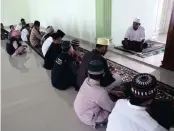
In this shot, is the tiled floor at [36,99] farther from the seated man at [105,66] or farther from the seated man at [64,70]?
the seated man at [105,66]

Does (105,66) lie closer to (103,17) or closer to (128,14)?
(103,17)

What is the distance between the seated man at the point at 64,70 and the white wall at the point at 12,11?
5611mm

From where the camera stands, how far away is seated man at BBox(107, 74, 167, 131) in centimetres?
119

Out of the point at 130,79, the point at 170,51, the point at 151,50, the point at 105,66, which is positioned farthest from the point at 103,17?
the point at 105,66

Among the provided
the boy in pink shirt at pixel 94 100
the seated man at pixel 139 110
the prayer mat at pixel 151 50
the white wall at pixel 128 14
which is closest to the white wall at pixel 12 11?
the white wall at pixel 128 14

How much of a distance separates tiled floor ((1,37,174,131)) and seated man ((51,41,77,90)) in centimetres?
11

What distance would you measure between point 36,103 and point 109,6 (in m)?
2.64

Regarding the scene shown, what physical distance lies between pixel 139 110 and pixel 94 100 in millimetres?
621

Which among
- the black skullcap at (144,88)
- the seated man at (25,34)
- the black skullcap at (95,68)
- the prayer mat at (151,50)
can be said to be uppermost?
the black skullcap at (144,88)

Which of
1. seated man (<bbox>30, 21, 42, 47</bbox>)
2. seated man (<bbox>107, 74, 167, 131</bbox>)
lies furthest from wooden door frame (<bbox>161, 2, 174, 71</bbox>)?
seated man (<bbox>30, 21, 42, 47</bbox>)

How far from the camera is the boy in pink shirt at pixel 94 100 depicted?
177cm

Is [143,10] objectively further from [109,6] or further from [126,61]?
[126,61]

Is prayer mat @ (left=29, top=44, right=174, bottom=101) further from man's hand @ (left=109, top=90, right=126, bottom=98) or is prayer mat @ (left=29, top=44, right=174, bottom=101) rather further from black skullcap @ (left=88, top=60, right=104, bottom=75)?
black skullcap @ (left=88, top=60, right=104, bottom=75)

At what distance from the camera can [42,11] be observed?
22.6 feet
